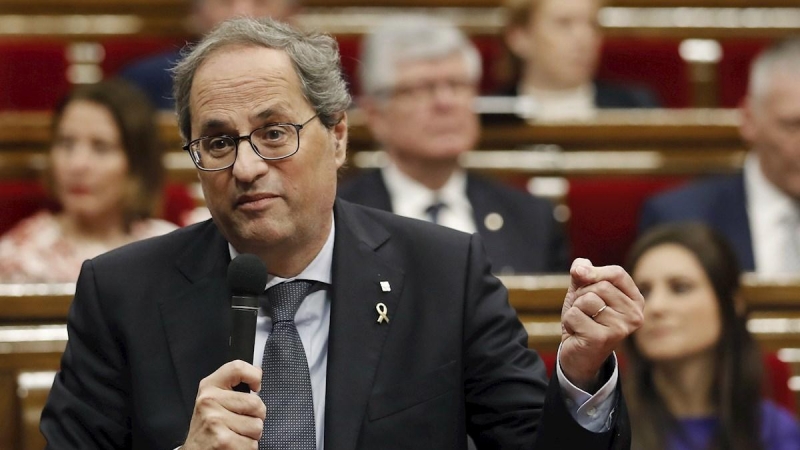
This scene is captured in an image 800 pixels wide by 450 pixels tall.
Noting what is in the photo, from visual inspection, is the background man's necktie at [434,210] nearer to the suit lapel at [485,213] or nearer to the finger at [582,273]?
the suit lapel at [485,213]

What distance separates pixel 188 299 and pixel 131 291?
5 centimetres

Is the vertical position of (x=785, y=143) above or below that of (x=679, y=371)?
above

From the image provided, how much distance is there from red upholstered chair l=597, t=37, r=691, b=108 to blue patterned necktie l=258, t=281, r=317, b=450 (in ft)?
5.60

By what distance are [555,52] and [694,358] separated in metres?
0.91

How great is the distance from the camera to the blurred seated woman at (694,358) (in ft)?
5.12

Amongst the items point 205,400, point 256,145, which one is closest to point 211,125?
point 256,145

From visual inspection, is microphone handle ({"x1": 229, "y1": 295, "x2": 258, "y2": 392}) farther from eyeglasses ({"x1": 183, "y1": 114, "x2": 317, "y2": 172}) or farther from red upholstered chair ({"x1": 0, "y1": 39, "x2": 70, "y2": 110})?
red upholstered chair ({"x1": 0, "y1": 39, "x2": 70, "y2": 110})

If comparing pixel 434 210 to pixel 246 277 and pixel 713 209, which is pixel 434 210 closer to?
pixel 713 209

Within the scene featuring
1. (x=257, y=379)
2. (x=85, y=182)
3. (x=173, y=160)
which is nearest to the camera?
(x=257, y=379)

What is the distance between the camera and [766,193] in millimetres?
2105

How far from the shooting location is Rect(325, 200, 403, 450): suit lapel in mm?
989

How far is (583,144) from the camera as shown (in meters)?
2.28

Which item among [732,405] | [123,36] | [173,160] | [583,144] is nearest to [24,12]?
[123,36]

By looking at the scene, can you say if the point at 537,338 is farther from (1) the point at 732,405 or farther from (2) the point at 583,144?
(2) the point at 583,144
